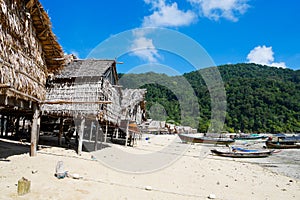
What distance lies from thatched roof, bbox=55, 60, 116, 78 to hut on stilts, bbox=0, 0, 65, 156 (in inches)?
91.2

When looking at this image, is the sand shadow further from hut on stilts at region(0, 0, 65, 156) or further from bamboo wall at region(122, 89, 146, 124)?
bamboo wall at region(122, 89, 146, 124)

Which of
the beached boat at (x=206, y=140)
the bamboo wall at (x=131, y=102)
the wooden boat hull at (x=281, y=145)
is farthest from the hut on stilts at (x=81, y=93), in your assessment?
the wooden boat hull at (x=281, y=145)

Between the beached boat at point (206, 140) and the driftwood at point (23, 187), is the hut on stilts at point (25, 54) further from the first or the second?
the beached boat at point (206, 140)

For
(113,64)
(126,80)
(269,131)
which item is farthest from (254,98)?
(113,64)

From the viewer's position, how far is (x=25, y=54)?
8.49 m

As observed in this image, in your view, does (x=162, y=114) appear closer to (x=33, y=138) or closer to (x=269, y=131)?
(x=269, y=131)

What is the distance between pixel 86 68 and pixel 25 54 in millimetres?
5580

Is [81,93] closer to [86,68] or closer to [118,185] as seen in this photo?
[86,68]

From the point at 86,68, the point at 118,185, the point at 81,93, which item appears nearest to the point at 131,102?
the point at 86,68

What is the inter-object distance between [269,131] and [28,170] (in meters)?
78.3

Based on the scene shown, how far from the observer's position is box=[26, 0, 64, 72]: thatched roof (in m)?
8.60

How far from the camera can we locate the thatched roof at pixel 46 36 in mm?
8602

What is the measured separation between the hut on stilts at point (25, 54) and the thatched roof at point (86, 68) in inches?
91.2

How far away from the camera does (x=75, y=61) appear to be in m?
15.3
